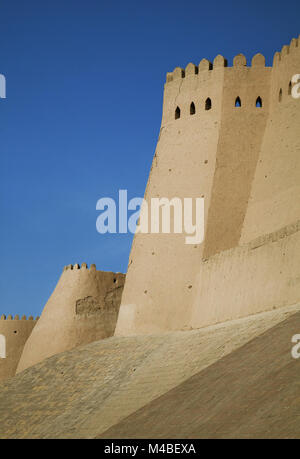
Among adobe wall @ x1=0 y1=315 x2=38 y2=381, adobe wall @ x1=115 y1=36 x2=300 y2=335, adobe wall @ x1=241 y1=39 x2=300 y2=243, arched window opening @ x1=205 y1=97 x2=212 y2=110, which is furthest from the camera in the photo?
adobe wall @ x1=0 y1=315 x2=38 y2=381

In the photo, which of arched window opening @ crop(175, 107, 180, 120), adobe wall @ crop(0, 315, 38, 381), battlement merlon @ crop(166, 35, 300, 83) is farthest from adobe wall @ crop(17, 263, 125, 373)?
battlement merlon @ crop(166, 35, 300, 83)

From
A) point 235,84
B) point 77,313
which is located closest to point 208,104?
point 235,84

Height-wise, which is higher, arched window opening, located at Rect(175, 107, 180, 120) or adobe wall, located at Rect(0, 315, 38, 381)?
arched window opening, located at Rect(175, 107, 180, 120)

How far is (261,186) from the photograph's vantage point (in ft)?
76.4

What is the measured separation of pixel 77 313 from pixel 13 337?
669 cm

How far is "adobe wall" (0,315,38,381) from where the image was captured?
114 ft

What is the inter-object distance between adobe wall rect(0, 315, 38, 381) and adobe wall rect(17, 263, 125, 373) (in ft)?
12.3

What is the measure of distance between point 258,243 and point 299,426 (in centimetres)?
884

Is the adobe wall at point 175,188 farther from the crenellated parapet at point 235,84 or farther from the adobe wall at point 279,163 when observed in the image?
the adobe wall at point 279,163

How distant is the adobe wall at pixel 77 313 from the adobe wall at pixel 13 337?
3.75m

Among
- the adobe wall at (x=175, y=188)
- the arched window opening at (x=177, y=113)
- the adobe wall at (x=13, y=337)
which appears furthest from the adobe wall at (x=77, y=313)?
the arched window opening at (x=177, y=113)

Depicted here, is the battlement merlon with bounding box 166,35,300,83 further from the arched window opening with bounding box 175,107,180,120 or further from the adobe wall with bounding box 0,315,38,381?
the adobe wall with bounding box 0,315,38,381

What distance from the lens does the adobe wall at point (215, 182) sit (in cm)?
2222
